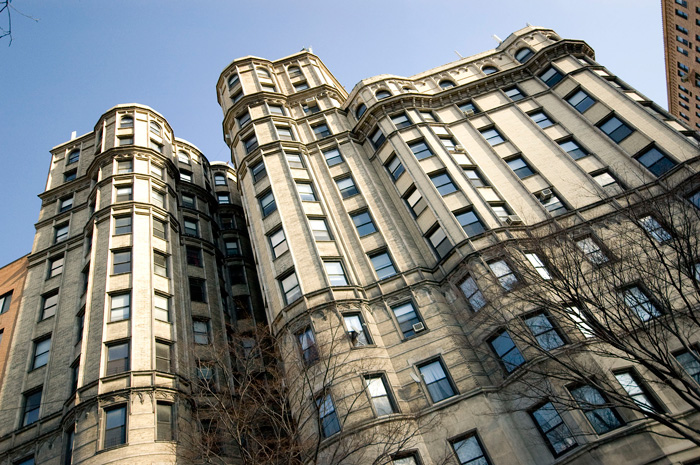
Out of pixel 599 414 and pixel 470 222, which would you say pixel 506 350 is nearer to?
pixel 599 414

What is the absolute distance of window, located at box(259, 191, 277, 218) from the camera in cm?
3172

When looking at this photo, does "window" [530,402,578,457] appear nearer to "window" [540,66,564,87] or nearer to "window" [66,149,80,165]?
"window" [540,66,564,87]

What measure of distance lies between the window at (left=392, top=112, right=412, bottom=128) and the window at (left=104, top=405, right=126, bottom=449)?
2448 cm

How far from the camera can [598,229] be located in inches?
976

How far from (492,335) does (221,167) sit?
120 feet

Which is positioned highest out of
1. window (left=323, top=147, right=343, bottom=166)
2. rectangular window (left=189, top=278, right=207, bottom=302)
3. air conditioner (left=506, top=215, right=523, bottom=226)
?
window (left=323, top=147, right=343, bottom=166)

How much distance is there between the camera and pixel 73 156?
4366cm

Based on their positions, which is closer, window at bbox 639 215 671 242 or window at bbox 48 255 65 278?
window at bbox 639 215 671 242

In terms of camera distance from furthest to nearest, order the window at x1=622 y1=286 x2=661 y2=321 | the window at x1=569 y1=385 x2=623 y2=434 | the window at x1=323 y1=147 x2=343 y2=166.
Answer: the window at x1=323 y1=147 x2=343 y2=166, the window at x1=569 y1=385 x2=623 y2=434, the window at x1=622 y1=286 x2=661 y2=321

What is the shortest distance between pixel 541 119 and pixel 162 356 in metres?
28.9

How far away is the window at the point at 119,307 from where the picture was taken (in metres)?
26.9

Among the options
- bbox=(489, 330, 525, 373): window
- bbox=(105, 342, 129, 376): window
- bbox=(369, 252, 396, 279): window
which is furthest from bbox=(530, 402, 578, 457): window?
bbox=(105, 342, 129, 376): window

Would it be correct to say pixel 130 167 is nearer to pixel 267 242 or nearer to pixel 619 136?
pixel 267 242

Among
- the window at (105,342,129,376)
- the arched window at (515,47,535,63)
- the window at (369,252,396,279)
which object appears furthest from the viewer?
the arched window at (515,47,535,63)
